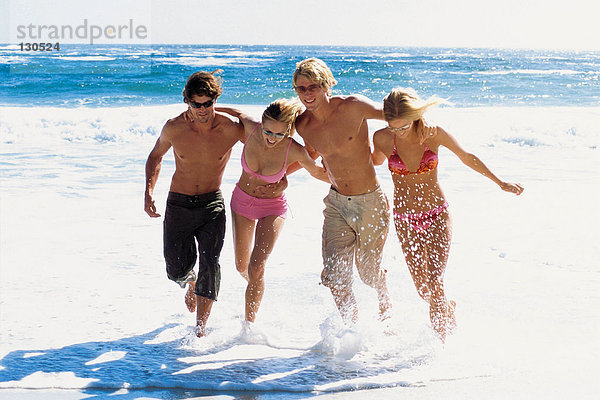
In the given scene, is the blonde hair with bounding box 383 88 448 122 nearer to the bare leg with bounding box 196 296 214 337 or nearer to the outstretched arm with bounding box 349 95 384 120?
the outstretched arm with bounding box 349 95 384 120

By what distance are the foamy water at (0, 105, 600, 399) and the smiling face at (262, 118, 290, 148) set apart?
1268 mm

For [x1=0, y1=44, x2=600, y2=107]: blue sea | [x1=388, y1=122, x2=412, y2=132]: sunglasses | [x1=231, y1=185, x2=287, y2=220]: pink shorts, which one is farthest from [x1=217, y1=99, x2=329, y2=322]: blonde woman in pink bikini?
[x1=0, y1=44, x2=600, y2=107]: blue sea

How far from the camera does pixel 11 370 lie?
380cm

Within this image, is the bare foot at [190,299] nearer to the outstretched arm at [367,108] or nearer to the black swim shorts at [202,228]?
the black swim shorts at [202,228]

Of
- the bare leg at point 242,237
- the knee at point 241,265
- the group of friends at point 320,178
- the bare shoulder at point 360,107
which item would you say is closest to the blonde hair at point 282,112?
the group of friends at point 320,178

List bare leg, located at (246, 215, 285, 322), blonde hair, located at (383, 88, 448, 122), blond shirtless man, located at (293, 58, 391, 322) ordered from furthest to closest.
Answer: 1. bare leg, located at (246, 215, 285, 322)
2. blond shirtless man, located at (293, 58, 391, 322)
3. blonde hair, located at (383, 88, 448, 122)

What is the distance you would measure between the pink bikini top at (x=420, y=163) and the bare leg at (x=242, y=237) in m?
0.99

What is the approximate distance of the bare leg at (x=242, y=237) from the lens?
4.15 m

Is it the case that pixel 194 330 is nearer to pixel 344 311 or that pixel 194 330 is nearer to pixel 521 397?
pixel 344 311

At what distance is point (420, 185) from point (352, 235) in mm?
563

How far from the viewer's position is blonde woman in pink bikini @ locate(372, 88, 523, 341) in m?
3.58

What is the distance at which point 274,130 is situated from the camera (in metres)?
3.79

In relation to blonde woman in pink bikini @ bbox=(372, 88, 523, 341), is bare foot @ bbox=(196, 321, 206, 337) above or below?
below

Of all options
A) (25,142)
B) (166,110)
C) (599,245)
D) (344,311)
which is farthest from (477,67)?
(344,311)
